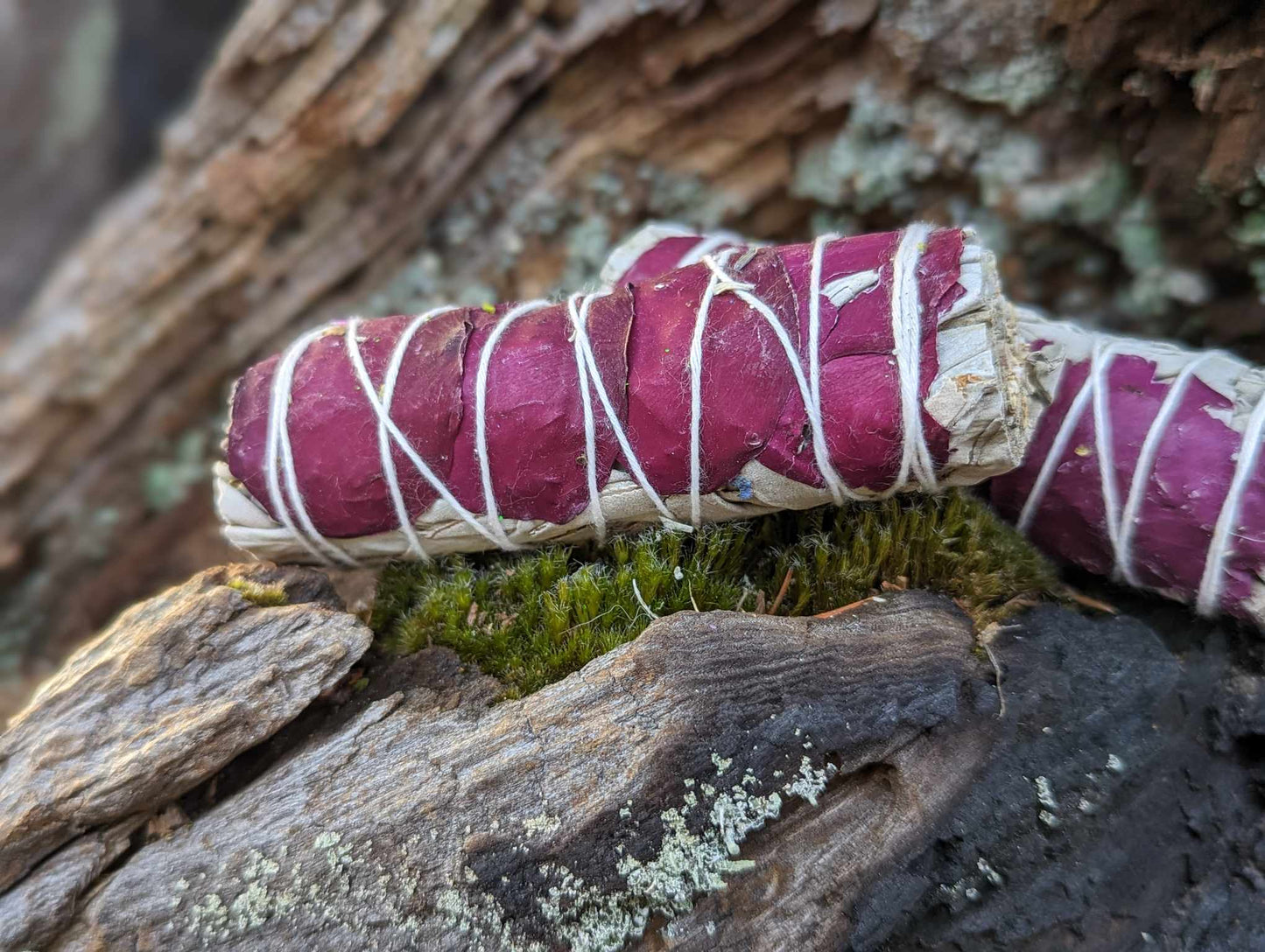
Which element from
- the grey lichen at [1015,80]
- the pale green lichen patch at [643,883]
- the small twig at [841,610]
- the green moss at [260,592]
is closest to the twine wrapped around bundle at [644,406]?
the green moss at [260,592]

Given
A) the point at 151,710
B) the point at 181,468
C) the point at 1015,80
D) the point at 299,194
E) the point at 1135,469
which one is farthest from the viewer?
the point at 181,468

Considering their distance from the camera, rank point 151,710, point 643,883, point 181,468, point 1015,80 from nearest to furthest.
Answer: point 643,883
point 151,710
point 1015,80
point 181,468

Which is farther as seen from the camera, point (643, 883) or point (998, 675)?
point (998, 675)

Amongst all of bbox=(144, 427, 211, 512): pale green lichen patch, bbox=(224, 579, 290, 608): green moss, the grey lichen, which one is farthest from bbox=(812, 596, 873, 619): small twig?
bbox=(144, 427, 211, 512): pale green lichen patch

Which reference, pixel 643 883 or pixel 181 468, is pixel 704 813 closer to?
pixel 643 883

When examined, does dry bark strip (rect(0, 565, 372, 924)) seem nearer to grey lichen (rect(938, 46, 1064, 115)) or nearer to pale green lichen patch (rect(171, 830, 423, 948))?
pale green lichen patch (rect(171, 830, 423, 948))

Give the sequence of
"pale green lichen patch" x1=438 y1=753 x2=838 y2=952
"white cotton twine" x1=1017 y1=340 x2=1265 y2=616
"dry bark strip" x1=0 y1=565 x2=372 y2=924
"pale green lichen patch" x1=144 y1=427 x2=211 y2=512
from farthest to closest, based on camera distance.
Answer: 1. "pale green lichen patch" x1=144 y1=427 x2=211 y2=512
2. "white cotton twine" x1=1017 y1=340 x2=1265 y2=616
3. "dry bark strip" x1=0 y1=565 x2=372 y2=924
4. "pale green lichen patch" x1=438 y1=753 x2=838 y2=952

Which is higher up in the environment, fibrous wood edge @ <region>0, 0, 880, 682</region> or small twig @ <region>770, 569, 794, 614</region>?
fibrous wood edge @ <region>0, 0, 880, 682</region>

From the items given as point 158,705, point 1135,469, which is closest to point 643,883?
point 158,705
